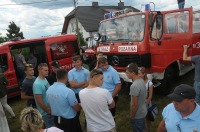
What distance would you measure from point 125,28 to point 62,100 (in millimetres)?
4134

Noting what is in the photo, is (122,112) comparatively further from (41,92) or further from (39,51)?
(39,51)

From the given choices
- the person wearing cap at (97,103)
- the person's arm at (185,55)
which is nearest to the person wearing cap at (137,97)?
the person wearing cap at (97,103)

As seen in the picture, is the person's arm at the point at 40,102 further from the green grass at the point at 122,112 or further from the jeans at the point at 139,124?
the green grass at the point at 122,112

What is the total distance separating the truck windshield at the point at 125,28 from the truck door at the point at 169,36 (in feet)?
1.23

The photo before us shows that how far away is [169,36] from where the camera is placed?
6.12 m

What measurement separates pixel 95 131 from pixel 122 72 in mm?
3795

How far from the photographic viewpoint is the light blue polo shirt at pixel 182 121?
7.04 feet

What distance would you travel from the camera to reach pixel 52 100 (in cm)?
336

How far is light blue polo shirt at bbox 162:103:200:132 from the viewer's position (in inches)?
84.5

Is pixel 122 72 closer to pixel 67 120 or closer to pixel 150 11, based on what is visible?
pixel 150 11

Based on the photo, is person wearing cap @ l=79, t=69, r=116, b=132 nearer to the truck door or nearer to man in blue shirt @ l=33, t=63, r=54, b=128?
man in blue shirt @ l=33, t=63, r=54, b=128

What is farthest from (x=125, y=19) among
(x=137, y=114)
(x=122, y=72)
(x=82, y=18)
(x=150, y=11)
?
(x=82, y=18)

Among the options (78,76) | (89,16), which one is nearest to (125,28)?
(78,76)

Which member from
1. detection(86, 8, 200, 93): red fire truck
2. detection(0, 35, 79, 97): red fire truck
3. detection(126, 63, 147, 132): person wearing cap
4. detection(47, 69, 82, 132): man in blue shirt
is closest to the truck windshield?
detection(86, 8, 200, 93): red fire truck
